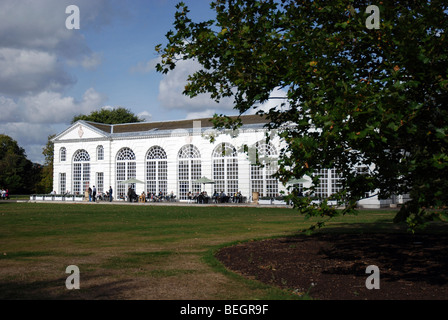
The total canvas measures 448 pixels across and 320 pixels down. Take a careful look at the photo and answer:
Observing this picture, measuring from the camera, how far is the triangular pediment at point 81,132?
47.5 m

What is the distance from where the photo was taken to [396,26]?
6.04 m

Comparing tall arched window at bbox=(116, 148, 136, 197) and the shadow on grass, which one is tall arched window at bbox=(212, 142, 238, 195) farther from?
the shadow on grass

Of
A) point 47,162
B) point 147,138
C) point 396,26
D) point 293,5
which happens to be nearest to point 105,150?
point 147,138

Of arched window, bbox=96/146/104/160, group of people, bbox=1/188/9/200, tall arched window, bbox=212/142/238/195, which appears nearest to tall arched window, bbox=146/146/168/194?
tall arched window, bbox=212/142/238/195

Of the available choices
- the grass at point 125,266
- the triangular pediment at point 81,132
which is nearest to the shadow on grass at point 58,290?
the grass at point 125,266

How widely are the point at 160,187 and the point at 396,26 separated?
133ft

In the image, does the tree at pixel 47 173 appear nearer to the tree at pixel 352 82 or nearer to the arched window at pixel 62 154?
the arched window at pixel 62 154

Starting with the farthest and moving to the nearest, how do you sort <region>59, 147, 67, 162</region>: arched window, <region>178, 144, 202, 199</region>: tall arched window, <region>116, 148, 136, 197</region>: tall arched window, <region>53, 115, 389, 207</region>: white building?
1. <region>59, 147, 67, 162</region>: arched window
2. <region>116, 148, 136, 197</region>: tall arched window
3. <region>178, 144, 202, 199</region>: tall arched window
4. <region>53, 115, 389, 207</region>: white building

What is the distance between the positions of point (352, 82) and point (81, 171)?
47.0 meters

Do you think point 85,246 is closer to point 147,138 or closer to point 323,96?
point 323,96

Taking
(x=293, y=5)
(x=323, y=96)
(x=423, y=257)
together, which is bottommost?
(x=423, y=257)

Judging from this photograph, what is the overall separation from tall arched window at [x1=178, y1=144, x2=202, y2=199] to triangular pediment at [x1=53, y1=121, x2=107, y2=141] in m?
9.78

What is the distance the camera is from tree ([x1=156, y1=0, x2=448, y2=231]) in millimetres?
5367

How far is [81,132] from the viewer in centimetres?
4831
